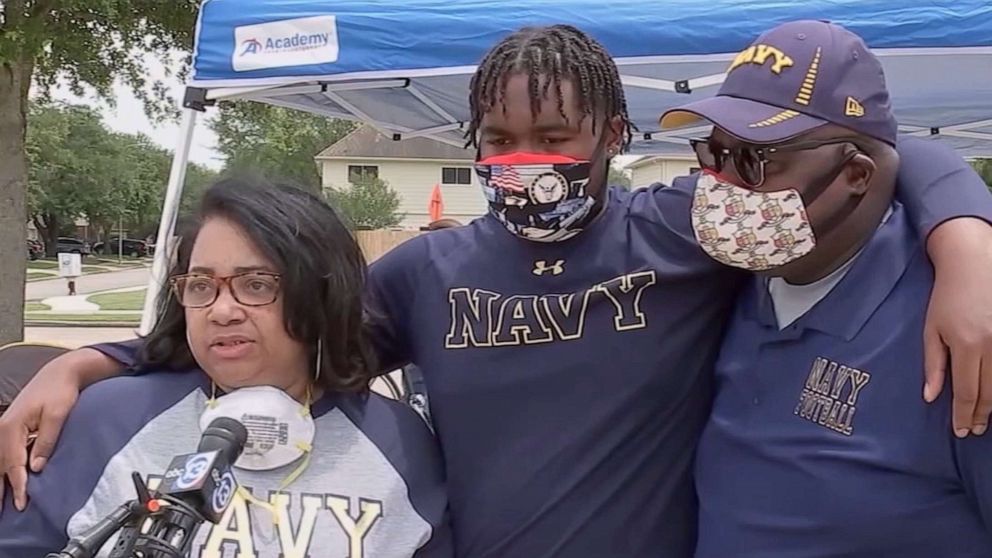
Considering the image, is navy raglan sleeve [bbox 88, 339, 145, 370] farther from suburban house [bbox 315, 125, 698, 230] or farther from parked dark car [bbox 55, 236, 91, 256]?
parked dark car [bbox 55, 236, 91, 256]

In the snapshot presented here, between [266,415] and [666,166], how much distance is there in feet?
55.3

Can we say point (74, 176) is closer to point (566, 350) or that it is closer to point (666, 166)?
point (666, 166)

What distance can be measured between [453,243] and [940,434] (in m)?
1.08

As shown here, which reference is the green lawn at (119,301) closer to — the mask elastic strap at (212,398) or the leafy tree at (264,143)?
the leafy tree at (264,143)

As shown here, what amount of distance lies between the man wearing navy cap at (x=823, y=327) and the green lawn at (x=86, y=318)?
54.5ft

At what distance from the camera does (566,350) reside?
2.10 metres

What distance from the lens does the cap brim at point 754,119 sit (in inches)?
69.9

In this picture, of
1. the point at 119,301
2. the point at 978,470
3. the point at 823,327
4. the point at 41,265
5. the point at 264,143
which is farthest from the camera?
the point at 41,265

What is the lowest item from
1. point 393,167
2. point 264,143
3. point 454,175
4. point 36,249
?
point 36,249

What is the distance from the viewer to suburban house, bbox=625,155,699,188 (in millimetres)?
3092

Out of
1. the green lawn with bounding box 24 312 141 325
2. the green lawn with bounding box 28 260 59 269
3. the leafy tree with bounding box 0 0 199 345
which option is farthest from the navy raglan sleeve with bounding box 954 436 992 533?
the green lawn with bounding box 28 260 59 269

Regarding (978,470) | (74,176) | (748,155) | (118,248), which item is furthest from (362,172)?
Result: (978,470)

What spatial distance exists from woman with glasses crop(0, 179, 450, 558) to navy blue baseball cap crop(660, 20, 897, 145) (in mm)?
828

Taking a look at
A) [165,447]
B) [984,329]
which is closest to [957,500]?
[984,329]
